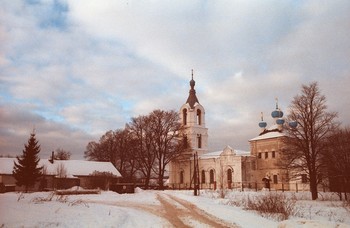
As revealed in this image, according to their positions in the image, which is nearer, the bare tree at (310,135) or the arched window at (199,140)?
the bare tree at (310,135)

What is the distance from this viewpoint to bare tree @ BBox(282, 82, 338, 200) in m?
29.5

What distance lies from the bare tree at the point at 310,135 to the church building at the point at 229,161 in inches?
627

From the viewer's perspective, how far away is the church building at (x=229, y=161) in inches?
1980

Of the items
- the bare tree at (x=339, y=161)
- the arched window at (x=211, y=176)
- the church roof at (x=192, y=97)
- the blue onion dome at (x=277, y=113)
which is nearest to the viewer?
the bare tree at (x=339, y=161)

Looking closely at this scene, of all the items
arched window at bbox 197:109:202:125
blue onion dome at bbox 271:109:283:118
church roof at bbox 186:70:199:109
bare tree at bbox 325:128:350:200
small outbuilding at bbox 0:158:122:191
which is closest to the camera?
bare tree at bbox 325:128:350:200

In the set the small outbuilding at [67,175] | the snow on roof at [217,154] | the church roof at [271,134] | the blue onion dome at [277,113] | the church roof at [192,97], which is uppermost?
the church roof at [192,97]

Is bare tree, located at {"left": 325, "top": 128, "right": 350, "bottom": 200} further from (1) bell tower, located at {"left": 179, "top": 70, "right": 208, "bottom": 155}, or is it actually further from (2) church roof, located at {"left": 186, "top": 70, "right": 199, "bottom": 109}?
(2) church roof, located at {"left": 186, "top": 70, "right": 199, "bottom": 109}

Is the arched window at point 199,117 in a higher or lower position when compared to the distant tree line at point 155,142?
higher

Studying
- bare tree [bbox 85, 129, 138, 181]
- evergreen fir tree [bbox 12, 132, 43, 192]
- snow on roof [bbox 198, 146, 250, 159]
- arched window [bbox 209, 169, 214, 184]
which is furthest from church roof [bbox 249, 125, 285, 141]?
evergreen fir tree [bbox 12, 132, 43, 192]

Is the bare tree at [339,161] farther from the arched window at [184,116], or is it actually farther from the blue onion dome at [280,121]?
the arched window at [184,116]

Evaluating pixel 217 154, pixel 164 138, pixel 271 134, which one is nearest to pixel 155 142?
pixel 164 138

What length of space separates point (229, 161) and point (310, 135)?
77.1 ft

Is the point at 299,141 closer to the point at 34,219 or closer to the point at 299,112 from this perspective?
the point at 299,112

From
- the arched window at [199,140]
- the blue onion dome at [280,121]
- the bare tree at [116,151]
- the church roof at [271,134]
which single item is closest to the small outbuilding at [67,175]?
the bare tree at [116,151]
